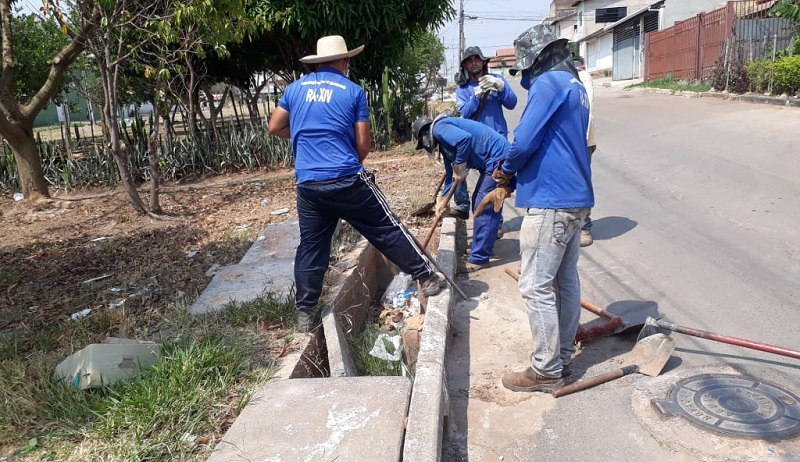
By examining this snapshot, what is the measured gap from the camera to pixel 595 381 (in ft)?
11.1

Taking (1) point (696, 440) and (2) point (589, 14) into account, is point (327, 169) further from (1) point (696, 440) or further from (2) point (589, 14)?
(2) point (589, 14)

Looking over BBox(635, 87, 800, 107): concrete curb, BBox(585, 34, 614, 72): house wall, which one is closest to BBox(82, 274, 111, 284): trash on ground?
BBox(635, 87, 800, 107): concrete curb

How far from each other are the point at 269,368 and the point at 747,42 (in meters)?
17.3

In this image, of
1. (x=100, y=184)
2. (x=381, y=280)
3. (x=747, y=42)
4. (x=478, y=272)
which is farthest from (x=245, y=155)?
(x=747, y=42)

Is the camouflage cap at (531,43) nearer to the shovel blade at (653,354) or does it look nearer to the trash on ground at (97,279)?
the shovel blade at (653,354)

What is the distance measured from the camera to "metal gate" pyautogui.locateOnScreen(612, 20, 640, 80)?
103 ft

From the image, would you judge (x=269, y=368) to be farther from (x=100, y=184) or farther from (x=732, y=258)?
(x=100, y=184)

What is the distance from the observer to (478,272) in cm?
539

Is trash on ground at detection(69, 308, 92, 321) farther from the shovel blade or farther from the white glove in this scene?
the shovel blade

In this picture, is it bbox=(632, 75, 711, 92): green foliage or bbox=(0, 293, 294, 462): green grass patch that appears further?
bbox=(632, 75, 711, 92): green foliage

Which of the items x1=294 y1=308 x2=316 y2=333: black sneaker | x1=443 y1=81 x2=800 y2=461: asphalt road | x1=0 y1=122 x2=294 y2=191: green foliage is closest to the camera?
x1=443 y1=81 x2=800 y2=461: asphalt road

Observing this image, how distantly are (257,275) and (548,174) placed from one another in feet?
9.21

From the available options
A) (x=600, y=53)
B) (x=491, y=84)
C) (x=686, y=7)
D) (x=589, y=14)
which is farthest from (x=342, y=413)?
(x=589, y=14)

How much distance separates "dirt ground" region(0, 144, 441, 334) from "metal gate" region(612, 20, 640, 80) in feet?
80.9
